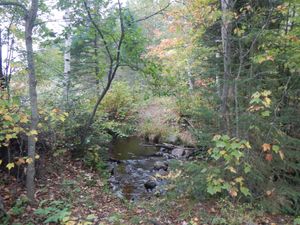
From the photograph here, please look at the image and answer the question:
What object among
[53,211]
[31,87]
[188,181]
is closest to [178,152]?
[188,181]

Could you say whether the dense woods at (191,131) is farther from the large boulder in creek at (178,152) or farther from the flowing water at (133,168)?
the large boulder in creek at (178,152)

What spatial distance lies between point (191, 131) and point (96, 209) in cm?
269

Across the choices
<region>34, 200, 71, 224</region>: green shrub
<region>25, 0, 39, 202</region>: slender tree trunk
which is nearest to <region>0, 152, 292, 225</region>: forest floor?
<region>34, 200, 71, 224</region>: green shrub

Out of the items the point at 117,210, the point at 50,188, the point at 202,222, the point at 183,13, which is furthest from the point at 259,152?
the point at 50,188

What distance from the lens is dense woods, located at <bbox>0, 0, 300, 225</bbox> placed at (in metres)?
4.34

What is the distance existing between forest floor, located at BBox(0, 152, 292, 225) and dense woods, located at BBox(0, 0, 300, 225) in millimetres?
20

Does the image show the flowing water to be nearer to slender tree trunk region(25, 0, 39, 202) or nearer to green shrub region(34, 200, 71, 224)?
green shrub region(34, 200, 71, 224)

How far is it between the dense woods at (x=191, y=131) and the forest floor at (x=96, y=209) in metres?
0.02

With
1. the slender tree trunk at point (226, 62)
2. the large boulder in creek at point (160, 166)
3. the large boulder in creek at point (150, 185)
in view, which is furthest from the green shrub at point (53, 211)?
the large boulder in creek at point (160, 166)

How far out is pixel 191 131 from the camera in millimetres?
6277

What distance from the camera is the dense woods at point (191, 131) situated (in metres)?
4.34

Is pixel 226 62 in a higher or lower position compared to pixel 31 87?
higher

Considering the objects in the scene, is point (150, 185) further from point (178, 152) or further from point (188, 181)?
point (178, 152)

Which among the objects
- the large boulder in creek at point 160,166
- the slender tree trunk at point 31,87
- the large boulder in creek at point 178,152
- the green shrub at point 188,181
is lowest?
the large boulder in creek at point 160,166
